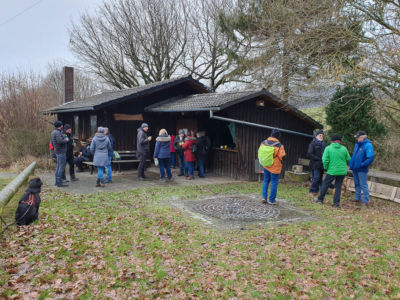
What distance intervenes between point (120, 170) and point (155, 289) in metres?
9.43

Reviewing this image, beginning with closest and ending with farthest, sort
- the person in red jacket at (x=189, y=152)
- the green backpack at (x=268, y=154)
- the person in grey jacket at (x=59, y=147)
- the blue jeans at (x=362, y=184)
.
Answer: the green backpack at (x=268, y=154), the blue jeans at (x=362, y=184), the person in grey jacket at (x=59, y=147), the person in red jacket at (x=189, y=152)

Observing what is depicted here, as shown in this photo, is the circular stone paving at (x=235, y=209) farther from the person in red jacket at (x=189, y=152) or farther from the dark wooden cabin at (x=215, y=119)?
the dark wooden cabin at (x=215, y=119)

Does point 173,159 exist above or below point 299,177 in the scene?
above

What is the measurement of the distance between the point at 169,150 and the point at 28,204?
212 inches

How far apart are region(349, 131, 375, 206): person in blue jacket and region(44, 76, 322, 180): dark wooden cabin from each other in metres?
3.83

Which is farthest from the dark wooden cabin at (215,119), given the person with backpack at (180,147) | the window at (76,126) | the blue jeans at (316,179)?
the blue jeans at (316,179)

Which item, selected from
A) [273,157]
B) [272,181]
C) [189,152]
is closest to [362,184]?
[272,181]

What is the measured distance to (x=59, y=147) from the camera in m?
9.41

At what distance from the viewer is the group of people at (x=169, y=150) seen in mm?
10695

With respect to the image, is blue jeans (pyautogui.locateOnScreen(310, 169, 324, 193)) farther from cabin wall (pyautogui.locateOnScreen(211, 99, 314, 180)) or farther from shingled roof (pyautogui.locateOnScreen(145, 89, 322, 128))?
shingled roof (pyautogui.locateOnScreen(145, 89, 322, 128))

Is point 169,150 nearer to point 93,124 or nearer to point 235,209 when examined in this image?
point 235,209

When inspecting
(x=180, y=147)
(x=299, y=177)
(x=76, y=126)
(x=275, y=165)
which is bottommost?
(x=299, y=177)

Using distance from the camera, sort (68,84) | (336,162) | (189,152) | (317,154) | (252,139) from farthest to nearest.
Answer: (68,84), (252,139), (189,152), (317,154), (336,162)

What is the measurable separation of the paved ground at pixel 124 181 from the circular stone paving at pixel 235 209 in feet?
8.46
